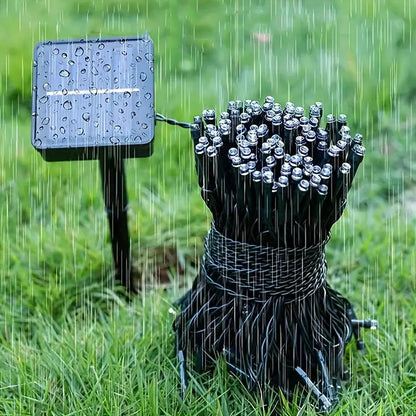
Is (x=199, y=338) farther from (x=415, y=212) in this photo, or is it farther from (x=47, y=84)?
(x=415, y=212)

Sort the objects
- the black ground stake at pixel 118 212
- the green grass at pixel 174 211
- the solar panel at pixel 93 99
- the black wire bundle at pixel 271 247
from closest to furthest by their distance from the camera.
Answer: the black wire bundle at pixel 271 247
the solar panel at pixel 93 99
the green grass at pixel 174 211
the black ground stake at pixel 118 212

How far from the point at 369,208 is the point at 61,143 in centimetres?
161

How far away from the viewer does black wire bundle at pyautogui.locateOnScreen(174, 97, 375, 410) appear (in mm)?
2152

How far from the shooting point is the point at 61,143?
7.61ft

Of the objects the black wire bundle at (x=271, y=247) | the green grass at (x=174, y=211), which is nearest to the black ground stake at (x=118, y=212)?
the green grass at (x=174, y=211)

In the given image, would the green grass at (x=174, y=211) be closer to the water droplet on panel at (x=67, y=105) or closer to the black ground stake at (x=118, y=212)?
the black ground stake at (x=118, y=212)

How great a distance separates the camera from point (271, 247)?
223 cm

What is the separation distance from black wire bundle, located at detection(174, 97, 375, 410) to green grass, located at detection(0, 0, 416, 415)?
0.37 ft

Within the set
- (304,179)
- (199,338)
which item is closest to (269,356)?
(199,338)

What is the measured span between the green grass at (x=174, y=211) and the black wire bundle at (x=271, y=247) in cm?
11

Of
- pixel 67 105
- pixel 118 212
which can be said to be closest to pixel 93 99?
pixel 67 105

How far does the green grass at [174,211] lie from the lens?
2535 millimetres

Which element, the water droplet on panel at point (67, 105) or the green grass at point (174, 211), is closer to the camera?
the water droplet on panel at point (67, 105)

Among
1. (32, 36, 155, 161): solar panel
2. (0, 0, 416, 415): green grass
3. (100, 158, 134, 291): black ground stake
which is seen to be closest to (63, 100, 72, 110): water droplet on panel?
(32, 36, 155, 161): solar panel
